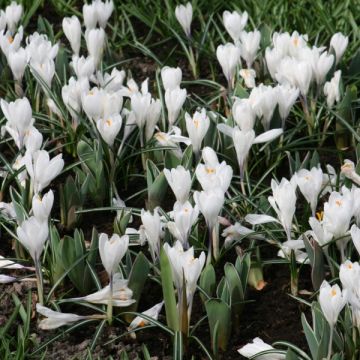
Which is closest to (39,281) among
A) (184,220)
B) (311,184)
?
(184,220)

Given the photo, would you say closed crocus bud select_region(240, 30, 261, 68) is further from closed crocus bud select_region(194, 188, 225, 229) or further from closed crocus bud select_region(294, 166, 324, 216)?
closed crocus bud select_region(194, 188, 225, 229)

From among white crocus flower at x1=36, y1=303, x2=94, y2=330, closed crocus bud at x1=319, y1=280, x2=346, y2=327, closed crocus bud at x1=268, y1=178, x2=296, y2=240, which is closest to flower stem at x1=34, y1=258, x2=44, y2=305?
white crocus flower at x1=36, y1=303, x2=94, y2=330

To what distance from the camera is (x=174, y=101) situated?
329 centimetres

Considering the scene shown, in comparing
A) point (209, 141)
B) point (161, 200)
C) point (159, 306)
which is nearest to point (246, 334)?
point (159, 306)

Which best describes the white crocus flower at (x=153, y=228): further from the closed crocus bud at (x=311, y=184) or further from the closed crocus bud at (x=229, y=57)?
the closed crocus bud at (x=229, y=57)

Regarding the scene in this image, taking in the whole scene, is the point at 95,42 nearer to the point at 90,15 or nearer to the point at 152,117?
the point at 90,15

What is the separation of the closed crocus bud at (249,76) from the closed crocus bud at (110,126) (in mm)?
780

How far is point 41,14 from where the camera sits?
4.77m

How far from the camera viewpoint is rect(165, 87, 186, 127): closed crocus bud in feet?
10.7

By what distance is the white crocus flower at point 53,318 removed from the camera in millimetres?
2580

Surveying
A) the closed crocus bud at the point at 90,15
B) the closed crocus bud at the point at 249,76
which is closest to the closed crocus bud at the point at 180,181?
the closed crocus bud at the point at 249,76

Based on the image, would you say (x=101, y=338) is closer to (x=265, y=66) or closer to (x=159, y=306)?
(x=159, y=306)

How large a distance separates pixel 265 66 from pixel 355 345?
5.93 ft

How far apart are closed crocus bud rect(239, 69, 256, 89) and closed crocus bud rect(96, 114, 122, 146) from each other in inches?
30.7
